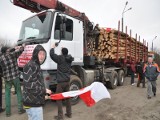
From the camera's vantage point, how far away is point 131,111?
635cm

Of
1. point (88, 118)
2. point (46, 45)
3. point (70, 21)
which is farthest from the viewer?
point (70, 21)

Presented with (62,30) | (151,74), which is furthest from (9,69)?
(151,74)

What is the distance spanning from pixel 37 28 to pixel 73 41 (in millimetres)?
1278

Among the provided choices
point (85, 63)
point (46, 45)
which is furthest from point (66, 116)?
point (85, 63)

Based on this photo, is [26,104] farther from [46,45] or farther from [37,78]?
[46,45]

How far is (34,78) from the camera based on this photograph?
3.18 meters

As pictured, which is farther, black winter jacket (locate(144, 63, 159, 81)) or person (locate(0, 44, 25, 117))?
black winter jacket (locate(144, 63, 159, 81))

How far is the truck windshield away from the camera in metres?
6.33

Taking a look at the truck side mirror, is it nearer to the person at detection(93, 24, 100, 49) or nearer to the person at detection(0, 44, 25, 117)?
the person at detection(0, 44, 25, 117)

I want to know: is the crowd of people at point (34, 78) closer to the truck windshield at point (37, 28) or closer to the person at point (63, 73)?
the person at point (63, 73)

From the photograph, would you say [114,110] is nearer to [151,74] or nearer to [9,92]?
[151,74]

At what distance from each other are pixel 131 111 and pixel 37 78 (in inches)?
157

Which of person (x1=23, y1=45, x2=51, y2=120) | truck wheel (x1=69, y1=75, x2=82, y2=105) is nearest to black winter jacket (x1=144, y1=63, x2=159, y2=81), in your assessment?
truck wheel (x1=69, y1=75, x2=82, y2=105)

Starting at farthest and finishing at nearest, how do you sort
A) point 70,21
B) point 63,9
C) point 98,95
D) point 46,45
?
point 63,9, point 70,21, point 46,45, point 98,95
